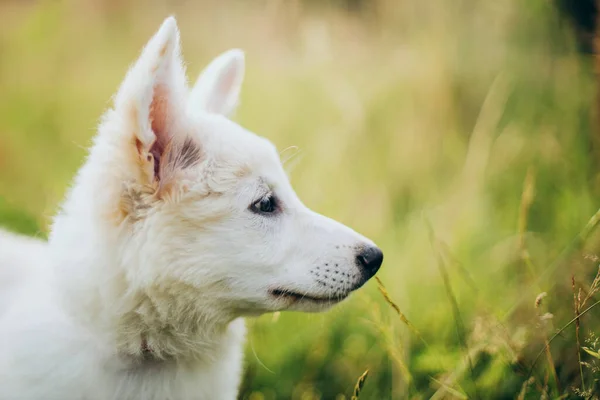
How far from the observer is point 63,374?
2049 millimetres

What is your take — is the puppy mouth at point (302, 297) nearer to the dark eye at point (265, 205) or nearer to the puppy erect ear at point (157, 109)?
the dark eye at point (265, 205)

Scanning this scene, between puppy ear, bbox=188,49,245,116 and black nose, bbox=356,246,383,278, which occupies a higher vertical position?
puppy ear, bbox=188,49,245,116

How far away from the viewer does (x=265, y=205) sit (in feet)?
7.14

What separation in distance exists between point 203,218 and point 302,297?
17.1 inches

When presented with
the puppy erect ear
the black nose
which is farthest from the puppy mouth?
the puppy erect ear

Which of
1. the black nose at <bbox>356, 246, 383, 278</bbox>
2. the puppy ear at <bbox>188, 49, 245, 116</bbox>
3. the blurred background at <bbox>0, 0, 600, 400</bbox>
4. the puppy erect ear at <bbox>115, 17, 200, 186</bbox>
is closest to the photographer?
the puppy erect ear at <bbox>115, 17, 200, 186</bbox>

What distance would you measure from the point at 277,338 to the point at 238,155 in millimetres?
1485

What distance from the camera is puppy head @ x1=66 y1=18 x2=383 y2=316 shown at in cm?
201

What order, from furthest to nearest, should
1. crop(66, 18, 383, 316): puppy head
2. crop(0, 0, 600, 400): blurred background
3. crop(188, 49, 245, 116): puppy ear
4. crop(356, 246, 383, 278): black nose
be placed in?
crop(0, 0, 600, 400): blurred background < crop(188, 49, 245, 116): puppy ear < crop(356, 246, 383, 278): black nose < crop(66, 18, 383, 316): puppy head

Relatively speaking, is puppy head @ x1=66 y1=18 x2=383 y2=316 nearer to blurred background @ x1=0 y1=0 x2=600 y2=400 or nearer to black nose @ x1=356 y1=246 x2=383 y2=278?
black nose @ x1=356 y1=246 x2=383 y2=278

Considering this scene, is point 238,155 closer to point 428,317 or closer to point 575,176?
point 428,317

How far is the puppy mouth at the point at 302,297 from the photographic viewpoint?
210 cm

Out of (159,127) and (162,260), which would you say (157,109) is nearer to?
(159,127)

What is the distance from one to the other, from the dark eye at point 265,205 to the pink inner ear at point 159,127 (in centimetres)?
35
